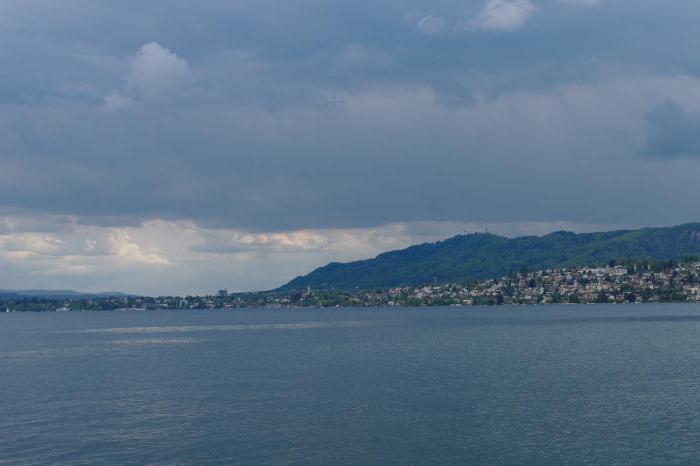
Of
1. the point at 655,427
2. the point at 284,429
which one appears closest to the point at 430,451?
the point at 284,429

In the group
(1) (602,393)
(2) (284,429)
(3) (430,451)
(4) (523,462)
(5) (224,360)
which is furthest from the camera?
(5) (224,360)

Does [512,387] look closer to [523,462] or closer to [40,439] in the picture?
[523,462]

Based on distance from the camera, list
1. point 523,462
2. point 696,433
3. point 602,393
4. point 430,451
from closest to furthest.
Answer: point 523,462 → point 430,451 → point 696,433 → point 602,393

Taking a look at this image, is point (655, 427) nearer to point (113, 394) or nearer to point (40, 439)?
point (40, 439)

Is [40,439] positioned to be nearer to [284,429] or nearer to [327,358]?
[284,429]

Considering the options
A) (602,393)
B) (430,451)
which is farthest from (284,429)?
(602,393)

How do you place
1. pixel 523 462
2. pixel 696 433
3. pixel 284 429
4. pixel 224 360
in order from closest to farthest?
pixel 523 462, pixel 696 433, pixel 284 429, pixel 224 360

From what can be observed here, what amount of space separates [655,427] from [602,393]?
24.1 meters

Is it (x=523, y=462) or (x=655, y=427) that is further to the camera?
(x=655, y=427)

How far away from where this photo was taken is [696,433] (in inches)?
2972

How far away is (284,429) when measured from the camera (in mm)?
81312

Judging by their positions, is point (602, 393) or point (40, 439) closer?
point (40, 439)

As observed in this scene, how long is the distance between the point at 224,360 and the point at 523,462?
344ft

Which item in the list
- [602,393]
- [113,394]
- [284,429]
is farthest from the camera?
[113,394]
